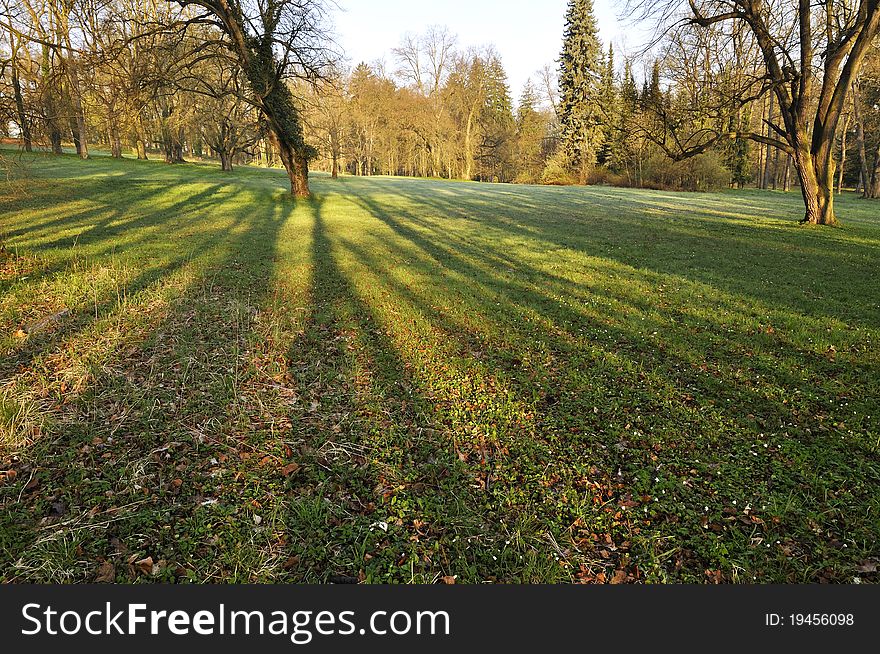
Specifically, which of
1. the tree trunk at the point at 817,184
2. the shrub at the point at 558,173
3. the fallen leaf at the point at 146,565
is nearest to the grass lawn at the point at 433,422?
the fallen leaf at the point at 146,565

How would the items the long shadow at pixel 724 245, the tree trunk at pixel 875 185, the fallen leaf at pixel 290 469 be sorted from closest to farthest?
the fallen leaf at pixel 290 469 < the long shadow at pixel 724 245 < the tree trunk at pixel 875 185

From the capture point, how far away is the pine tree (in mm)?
48062

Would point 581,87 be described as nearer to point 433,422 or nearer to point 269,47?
point 269,47

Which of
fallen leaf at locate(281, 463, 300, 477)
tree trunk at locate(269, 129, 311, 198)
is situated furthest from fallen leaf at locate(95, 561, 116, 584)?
tree trunk at locate(269, 129, 311, 198)

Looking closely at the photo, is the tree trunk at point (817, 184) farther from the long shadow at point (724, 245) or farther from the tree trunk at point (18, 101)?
the tree trunk at point (18, 101)

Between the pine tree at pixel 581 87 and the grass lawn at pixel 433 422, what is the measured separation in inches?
1689

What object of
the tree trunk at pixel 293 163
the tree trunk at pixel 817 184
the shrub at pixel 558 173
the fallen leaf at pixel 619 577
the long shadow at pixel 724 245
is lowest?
the fallen leaf at pixel 619 577

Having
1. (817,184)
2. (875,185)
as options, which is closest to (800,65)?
(817,184)

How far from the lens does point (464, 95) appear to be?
55219 millimetres

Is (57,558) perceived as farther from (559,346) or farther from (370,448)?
(559,346)

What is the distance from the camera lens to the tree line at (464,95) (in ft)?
28.6

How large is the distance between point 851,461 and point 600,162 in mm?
51121

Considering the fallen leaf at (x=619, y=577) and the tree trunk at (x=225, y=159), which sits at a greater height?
the tree trunk at (x=225, y=159)

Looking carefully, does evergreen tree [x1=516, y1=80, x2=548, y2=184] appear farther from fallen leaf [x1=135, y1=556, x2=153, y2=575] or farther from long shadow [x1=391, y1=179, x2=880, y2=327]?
fallen leaf [x1=135, y1=556, x2=153, y2=575]
